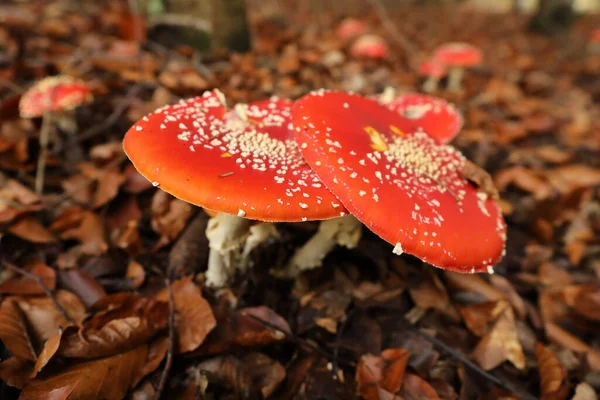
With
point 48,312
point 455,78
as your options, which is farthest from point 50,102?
point 455,78

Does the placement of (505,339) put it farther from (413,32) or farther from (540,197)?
(413,32)

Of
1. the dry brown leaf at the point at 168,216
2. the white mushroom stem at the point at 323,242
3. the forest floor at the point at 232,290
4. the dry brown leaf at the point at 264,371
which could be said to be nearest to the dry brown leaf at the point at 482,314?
the forest floor at the point at 232,290

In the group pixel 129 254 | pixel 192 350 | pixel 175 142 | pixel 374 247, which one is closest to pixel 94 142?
pixel 129 254

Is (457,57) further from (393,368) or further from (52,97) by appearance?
(52,97)

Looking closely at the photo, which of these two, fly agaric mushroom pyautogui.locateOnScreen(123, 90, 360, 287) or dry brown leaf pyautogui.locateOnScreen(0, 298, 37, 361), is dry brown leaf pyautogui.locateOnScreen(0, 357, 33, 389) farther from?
fly agaric mushroom pyautogui.locateOnScreen(123, 90, 360, 287)

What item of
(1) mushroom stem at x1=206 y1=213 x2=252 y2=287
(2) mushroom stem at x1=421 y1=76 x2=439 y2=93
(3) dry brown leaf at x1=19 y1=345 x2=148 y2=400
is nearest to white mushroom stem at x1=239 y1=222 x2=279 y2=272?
(1) mushroom stem at x1=206 y1=213 x2=252 y2=287
